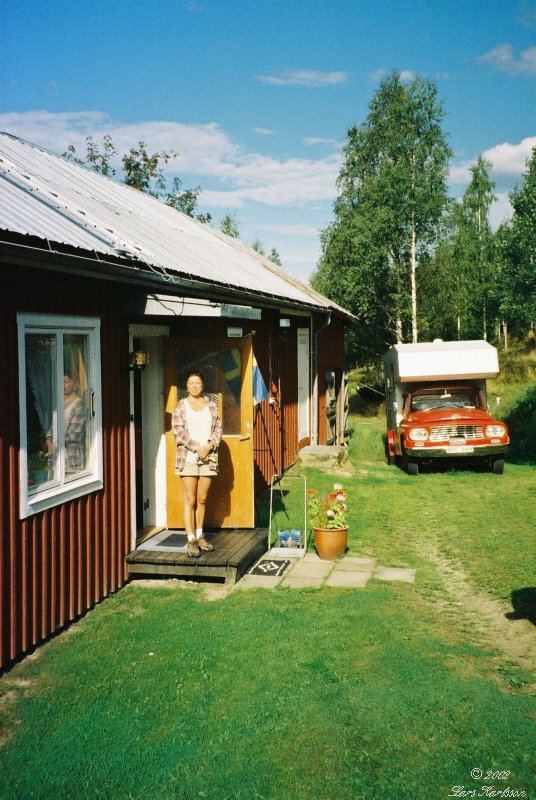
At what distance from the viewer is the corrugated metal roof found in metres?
5.08

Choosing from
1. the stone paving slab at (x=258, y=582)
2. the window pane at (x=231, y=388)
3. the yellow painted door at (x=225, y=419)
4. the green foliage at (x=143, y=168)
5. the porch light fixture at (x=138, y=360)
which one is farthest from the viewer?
the green foliage at (x=143, y=168)

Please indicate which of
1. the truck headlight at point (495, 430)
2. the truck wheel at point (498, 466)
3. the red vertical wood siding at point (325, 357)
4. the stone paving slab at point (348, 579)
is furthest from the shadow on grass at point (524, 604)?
the red vertical wood siding at point (325, 357)

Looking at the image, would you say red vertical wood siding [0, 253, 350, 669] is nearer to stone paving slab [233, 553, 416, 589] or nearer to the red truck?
stone paving slab [233, 553, 416, 589]

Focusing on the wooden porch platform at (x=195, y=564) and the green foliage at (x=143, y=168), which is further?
the green foliage at (x=143, y=168)

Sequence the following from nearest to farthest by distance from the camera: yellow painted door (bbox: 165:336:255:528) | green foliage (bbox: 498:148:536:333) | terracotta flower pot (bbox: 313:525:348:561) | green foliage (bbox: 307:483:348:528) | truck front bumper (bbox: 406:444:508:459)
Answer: terracotta flower pot (bbox: 313:525:348:561)
green foliage (bbox: 307:483:348:528)
yellow painted door (bbox: 165:336:255:528)
truck front bumper (bbox: 406:444:508:459)
green foliage (bbox: 498:148:536:333)

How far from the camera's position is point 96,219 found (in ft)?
22.0

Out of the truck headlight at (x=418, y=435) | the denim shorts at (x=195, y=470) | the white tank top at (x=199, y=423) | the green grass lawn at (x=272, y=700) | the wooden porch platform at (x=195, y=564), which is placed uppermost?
the white tank top at (x=199, y=423)

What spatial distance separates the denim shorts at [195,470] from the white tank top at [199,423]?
230 millimetres

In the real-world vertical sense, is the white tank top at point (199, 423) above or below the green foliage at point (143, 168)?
below

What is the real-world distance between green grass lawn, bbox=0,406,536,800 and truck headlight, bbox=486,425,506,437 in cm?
585

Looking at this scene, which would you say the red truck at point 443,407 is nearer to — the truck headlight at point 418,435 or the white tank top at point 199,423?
the truck headlight at point 418,435

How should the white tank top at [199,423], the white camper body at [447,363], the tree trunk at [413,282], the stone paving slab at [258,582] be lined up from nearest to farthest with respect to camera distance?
the stone paving slab at [258,582] → the white tank top at [199,423] → the white camper body at [447,363] → the tree trunk at [413,282]

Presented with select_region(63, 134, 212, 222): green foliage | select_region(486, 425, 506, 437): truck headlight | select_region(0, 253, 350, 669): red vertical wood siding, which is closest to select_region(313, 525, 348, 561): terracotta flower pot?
select_region(0, 253, 350, 669): red vertical wood siding

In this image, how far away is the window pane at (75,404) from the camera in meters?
5.45
